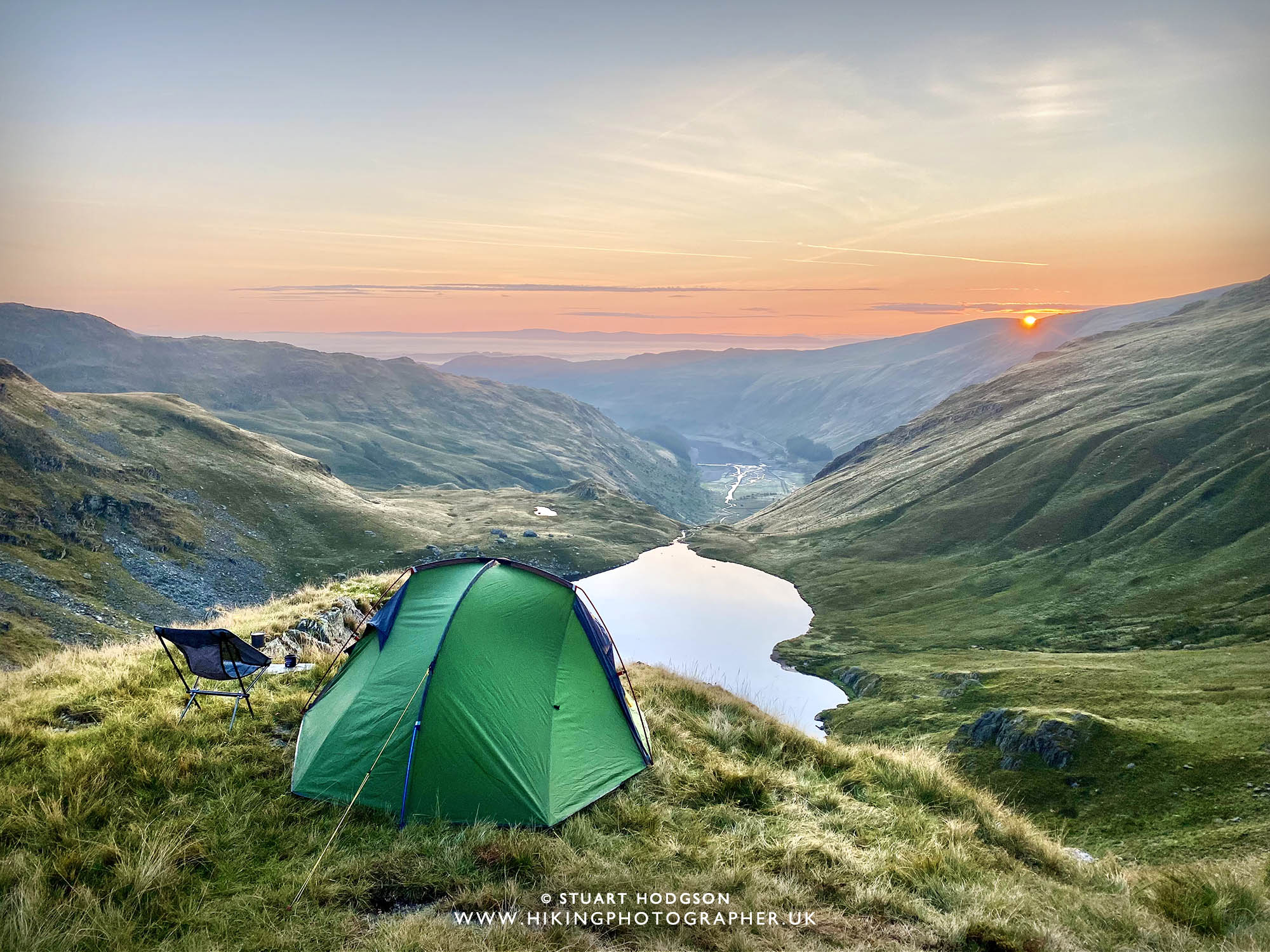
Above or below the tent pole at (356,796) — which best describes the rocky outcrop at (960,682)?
below

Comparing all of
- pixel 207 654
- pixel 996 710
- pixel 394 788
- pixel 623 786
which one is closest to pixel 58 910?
pixel 394 788

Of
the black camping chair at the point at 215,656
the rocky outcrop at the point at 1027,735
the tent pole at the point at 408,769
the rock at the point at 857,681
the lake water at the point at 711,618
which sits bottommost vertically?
the lake water at the point at 711,618

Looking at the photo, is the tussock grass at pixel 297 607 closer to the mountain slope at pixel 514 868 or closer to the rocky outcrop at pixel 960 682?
the mountain slope at pixel 514 868

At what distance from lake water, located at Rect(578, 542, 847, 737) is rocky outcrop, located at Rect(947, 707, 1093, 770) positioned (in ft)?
75.6

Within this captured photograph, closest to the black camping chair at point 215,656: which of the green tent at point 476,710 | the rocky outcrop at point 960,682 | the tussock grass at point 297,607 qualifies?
the green tent at point 476,710

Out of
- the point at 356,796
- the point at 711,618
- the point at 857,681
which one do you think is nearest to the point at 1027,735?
the point at 857,681

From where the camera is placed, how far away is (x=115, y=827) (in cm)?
856

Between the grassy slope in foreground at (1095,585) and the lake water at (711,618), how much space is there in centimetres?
522

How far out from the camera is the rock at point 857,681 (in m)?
82.3

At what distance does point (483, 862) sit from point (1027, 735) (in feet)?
175

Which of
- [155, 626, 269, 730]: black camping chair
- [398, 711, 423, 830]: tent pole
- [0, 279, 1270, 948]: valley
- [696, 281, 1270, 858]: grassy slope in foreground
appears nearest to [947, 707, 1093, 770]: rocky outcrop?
[0, 279, 1270, 948]: valley

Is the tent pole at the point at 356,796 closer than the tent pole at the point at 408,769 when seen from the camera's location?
Yes

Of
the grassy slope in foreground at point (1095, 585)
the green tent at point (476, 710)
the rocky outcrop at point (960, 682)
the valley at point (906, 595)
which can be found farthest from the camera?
the rocky outcrop at point (960, 682)

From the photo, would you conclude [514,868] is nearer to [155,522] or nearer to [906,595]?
[155,522]
